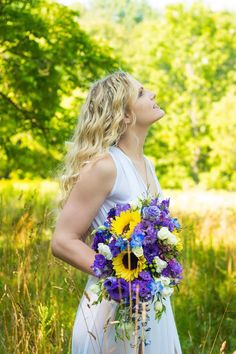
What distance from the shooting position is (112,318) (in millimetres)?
2350

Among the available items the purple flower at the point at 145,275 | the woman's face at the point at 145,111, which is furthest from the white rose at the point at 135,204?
the woman's face at the point at 145,111

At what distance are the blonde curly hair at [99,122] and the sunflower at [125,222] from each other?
1.51ft

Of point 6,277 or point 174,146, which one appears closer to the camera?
point 6,277

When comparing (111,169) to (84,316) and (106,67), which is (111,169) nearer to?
(84,316)

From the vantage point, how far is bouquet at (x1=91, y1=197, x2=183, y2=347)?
203 centimetres

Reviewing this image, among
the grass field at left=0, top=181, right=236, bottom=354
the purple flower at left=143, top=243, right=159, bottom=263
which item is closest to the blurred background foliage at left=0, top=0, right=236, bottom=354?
the grass field at left=0, top=181, right=236, bottom=354

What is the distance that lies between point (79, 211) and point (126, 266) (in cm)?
41

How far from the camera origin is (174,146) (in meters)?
29.5

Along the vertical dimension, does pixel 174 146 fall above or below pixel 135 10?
below

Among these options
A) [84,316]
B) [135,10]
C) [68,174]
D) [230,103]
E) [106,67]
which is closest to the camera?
[84,316]

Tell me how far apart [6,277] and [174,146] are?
26134 millimetres

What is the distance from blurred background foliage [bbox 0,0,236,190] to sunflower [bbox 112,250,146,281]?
16.4 feet

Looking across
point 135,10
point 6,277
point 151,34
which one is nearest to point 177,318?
point 6,277

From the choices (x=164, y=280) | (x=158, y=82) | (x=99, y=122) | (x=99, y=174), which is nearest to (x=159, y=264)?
(x=164, y=280)
